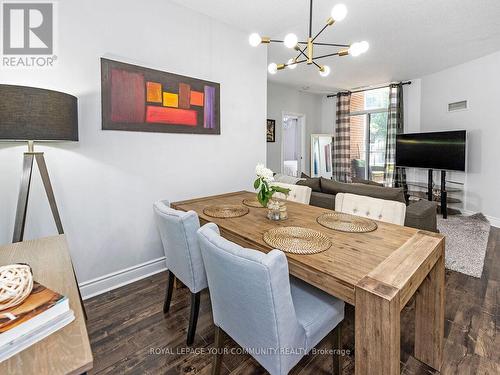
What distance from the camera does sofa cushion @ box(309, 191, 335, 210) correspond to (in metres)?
2.73

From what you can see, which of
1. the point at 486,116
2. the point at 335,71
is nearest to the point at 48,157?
the point at 335,71

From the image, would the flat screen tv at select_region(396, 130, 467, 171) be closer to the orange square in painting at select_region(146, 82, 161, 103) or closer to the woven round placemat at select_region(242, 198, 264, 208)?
the woven round placemat at select_region(242, 198, 264, 208)

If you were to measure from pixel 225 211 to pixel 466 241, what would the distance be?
3.20 m

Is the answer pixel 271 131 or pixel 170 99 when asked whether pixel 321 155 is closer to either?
pixel 271 131

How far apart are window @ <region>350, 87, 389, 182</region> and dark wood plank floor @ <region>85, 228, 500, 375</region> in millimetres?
4090

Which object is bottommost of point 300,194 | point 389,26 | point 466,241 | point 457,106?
point 466,241

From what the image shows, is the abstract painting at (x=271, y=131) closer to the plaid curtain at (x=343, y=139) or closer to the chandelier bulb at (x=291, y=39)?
the plaid curtain at (x=343, y=139)

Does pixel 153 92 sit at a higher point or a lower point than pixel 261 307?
higher

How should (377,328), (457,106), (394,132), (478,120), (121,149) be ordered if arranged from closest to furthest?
1. (377,328)
2. (121,149)
3. (478,120)
4. (457,106)
5. (394,132)

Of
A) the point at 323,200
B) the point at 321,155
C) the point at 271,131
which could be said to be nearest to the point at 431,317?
the point at 323,200

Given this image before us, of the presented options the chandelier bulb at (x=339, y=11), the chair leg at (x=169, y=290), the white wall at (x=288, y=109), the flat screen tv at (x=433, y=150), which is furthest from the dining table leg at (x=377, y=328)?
the white wall at (x=288, y=109)

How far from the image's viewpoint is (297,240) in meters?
1.35

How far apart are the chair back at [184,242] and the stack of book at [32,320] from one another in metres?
0.70

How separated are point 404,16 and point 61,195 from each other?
12.3 feet
